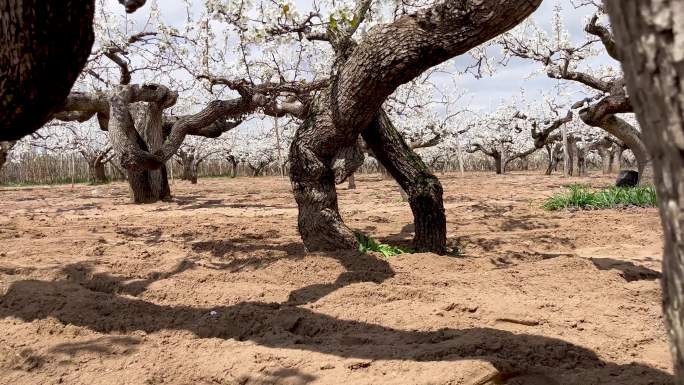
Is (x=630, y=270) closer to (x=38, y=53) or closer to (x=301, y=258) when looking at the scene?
(x=301, y=258)

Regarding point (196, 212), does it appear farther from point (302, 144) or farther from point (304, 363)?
point (304, 363)

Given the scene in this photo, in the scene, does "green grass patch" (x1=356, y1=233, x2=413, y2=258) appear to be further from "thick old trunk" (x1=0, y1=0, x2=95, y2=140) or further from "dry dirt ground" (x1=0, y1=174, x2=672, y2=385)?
"thick old trunk" (x1=0, y1=0, x2=95, y2=140)

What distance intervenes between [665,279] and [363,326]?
2.36 meters

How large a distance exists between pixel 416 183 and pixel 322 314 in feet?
7.44


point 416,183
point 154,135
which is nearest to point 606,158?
point 154,135

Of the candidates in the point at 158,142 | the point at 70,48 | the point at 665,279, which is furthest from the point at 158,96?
the point at 665,279

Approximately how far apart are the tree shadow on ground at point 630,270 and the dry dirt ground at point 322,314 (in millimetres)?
23

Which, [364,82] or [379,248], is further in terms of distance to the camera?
[379,248]

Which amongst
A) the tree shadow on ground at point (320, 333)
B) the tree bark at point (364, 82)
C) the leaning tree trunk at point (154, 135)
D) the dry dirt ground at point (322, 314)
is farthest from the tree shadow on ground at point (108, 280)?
the leaning tree trunk at point (154, 135)

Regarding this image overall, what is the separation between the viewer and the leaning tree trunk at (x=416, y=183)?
17.6 ft

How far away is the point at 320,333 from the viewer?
328 cm

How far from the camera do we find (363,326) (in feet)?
10.8

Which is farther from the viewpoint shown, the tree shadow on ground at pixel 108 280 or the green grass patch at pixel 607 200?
the green grass patch at pixel 607 200

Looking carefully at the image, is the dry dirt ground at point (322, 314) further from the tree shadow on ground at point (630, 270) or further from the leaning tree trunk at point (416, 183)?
the leaning tree trunk at point (416, 183)
